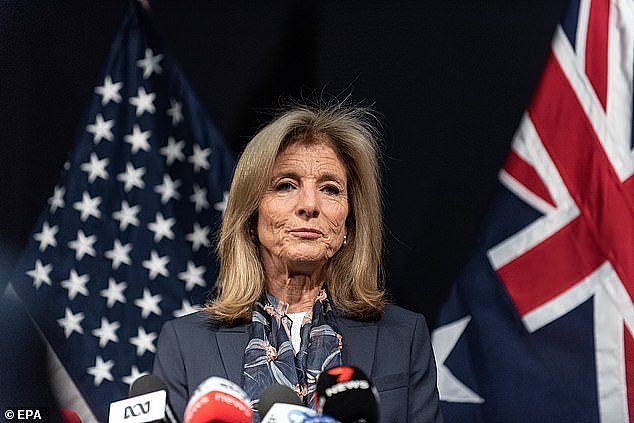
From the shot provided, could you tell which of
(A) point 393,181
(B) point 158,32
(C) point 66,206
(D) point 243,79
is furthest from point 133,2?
(A) point 393,181

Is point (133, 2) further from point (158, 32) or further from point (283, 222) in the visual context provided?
point (283, 222)

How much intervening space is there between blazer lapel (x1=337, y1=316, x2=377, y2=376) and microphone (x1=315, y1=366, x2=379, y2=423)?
717 millimetres

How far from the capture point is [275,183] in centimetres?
241

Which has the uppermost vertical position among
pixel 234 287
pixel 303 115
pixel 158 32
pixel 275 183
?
pixel 158 32

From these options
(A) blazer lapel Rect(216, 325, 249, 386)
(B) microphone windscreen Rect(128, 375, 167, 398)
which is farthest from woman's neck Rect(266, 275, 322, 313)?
(B) microphone windscreen Rect(128, 375, 167, 398)

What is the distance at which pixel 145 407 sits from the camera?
5.12 feet

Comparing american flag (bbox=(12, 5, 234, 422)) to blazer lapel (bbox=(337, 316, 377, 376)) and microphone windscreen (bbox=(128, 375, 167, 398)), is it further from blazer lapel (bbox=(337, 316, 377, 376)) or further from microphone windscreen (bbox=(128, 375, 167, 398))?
microphone windscreen (bbox=(128, 375, 167, 398))

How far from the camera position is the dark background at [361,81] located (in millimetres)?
3439

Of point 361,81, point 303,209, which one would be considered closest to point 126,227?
point 361,81

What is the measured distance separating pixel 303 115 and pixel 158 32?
130cm

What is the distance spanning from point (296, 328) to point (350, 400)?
0.86 m

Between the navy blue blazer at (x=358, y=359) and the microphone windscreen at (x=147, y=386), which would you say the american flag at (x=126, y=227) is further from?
the microphone windscreen at (x=147, y=386)

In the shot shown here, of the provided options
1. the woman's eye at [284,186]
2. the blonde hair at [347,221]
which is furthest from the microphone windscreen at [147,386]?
the woman's eye at [284,186]

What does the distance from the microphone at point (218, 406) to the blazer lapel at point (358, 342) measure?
0.85 m
